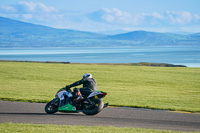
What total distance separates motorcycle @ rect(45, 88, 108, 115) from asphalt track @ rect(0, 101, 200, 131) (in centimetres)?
23

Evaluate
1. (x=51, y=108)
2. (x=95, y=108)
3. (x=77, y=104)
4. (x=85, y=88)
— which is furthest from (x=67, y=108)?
(x=95, y=108)

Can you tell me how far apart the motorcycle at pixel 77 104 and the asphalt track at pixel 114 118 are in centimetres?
23

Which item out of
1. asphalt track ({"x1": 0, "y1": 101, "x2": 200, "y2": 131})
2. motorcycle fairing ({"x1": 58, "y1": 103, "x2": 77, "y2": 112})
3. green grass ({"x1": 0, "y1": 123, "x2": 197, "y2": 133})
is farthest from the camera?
motorcycle fairing ({"x1": 58, "y1": 103, "x2": 77, "y2": 112})

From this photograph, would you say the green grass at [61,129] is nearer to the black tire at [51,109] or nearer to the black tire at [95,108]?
the black tire at [95,108]

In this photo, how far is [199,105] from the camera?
17078mm

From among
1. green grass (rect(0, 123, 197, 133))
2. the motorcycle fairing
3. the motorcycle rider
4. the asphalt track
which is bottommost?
the asphalt track

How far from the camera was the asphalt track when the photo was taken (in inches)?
→ 437

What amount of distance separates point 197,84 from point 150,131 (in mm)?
22184

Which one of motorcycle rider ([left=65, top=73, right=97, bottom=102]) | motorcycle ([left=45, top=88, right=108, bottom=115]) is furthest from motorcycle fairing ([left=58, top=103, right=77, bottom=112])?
motorcycle rider ([left=65, top=73, right=97, bottom=102])

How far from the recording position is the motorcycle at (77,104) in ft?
41.2

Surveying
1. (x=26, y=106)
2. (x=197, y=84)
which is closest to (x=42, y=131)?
(x=26, y=106)

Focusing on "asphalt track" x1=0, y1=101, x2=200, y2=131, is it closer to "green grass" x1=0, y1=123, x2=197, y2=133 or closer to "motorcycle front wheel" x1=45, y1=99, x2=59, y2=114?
A: "motorcycle front wheel" x1=45, y1=99, x2=59, y2=114

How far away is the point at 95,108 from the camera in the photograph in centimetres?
1261

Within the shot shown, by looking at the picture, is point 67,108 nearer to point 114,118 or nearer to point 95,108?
point 95,108
